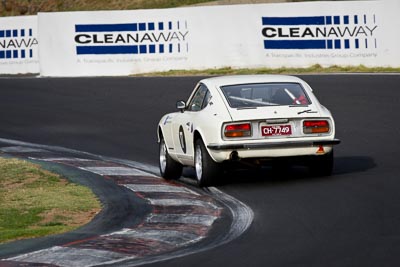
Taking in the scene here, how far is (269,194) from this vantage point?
43.4 ft

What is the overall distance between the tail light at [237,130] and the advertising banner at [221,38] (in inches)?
659

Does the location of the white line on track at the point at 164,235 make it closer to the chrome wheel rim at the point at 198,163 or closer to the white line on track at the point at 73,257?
the white line on track at the point at 73,257

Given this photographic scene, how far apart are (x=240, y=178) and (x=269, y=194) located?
1.86m

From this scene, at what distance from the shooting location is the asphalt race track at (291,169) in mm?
9459

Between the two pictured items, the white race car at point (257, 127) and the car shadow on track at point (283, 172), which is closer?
the white race car at point (257, 127)

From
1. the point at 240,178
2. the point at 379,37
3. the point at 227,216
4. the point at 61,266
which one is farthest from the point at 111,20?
the point at 61,266

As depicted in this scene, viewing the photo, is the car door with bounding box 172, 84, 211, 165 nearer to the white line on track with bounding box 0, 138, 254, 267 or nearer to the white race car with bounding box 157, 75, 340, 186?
the white race car with bounding box 157, 75, 340, 186

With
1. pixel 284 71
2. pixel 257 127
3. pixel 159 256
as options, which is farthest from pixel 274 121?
pixel 284 71

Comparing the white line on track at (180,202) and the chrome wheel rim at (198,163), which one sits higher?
the chrome wheel rim at (198,163)

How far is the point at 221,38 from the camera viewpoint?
32.3 metres

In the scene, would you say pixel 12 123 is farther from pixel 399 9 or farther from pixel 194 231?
pixel 194 231

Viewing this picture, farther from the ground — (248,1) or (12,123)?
(248,1)

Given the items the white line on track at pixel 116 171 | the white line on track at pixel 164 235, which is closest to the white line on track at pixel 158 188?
the white line on track at pixel 116 171

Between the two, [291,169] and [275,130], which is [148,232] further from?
[291,169]
